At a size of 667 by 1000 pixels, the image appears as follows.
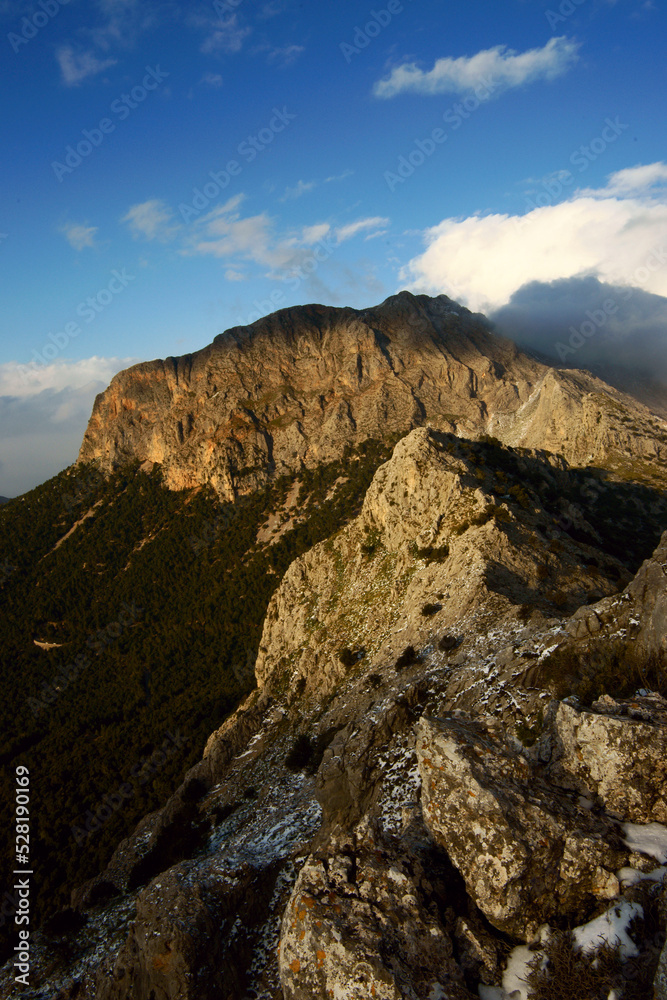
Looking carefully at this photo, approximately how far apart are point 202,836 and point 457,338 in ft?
573

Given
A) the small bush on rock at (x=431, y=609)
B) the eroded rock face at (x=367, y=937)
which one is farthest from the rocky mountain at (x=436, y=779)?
the small bush on rock at (x=431, y=609)

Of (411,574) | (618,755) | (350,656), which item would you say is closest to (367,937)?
(618,755)

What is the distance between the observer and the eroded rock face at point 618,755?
34.5 ft

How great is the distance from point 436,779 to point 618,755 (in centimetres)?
423

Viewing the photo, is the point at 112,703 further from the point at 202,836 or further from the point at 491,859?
the point at 491,859

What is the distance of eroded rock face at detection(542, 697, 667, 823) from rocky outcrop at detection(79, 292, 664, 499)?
127667 millimetres

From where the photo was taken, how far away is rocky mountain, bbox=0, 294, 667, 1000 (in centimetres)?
970

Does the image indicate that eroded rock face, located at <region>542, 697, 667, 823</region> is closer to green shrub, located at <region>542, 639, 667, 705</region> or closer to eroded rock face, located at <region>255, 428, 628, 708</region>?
green shrub, located at <region>542, 639, 667, 705</region>

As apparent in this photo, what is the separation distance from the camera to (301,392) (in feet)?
535

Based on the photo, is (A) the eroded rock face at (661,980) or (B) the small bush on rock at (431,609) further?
(B) the small bush on rock at (431,609)

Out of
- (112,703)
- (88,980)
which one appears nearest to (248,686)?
(112,703)

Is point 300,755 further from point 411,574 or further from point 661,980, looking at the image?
point 661,980

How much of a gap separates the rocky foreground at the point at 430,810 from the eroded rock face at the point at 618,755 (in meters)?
0.05

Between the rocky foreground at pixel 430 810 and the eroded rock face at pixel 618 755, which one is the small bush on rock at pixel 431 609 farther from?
the eroded rock face at pixel 618 755
